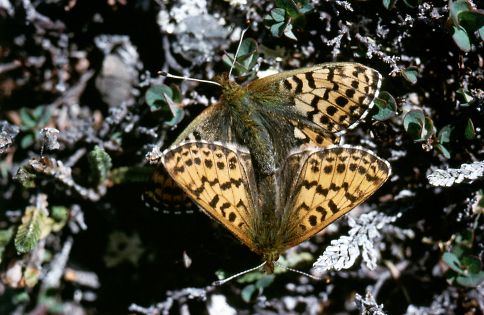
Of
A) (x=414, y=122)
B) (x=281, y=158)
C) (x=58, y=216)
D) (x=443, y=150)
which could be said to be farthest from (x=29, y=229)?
(x=443, y=150)

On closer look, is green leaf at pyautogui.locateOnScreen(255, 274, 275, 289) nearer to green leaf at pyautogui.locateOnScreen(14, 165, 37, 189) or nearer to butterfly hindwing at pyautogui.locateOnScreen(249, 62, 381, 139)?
butterfly hindwing at pyautogui.locateOnScreen(249, 62, 381, 139)

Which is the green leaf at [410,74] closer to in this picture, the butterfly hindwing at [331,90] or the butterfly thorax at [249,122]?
the butterfly hindwing at [331,90]

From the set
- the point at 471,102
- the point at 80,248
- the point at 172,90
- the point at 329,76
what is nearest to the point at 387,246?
the point at 471,102

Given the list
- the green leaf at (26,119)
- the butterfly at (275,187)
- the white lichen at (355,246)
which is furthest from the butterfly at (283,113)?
the green leaf at (26,119)

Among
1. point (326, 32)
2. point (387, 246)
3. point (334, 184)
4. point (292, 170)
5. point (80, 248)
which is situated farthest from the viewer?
point (80, 248)

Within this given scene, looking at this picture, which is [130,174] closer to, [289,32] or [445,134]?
[289,32]

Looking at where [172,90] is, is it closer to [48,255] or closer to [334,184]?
[334,184]

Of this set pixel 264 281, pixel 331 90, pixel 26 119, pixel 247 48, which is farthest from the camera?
pixel 26 119
